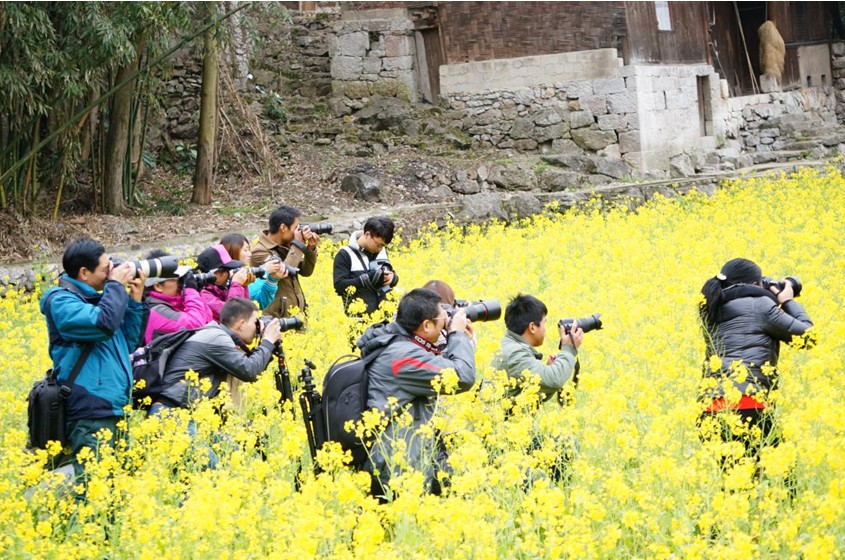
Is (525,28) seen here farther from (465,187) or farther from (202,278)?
(202,278)

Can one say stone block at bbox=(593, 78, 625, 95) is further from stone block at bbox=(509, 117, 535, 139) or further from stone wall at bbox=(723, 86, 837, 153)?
stone wall at bbox=(723, 86, 837, 153)

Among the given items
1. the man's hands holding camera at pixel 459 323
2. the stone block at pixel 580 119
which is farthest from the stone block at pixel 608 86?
the man's hands holding camera at pixel 459 323

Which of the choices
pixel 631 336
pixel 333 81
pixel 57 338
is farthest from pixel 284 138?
pixel 57 338

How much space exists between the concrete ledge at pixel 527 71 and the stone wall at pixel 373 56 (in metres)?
0.76

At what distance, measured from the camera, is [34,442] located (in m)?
5.27

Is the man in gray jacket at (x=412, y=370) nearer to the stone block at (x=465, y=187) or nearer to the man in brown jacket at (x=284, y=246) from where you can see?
the man in brown jacket at (x=284, y=246)

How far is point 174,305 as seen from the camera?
655cm

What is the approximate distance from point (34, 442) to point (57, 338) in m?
0.52

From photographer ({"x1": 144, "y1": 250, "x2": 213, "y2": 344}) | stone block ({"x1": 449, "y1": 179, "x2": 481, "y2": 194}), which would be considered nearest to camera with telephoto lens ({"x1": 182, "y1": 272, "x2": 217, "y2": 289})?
photographer ({"x1": 144, "y1": 250, "x2": 213, "y2": 344})

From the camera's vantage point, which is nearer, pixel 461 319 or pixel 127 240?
pixel 461 319

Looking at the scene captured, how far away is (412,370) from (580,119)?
15.4 m

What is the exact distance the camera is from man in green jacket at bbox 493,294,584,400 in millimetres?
5445

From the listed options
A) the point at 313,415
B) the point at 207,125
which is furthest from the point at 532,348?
the point at 207,125

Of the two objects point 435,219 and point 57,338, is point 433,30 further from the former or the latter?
point 57,338
